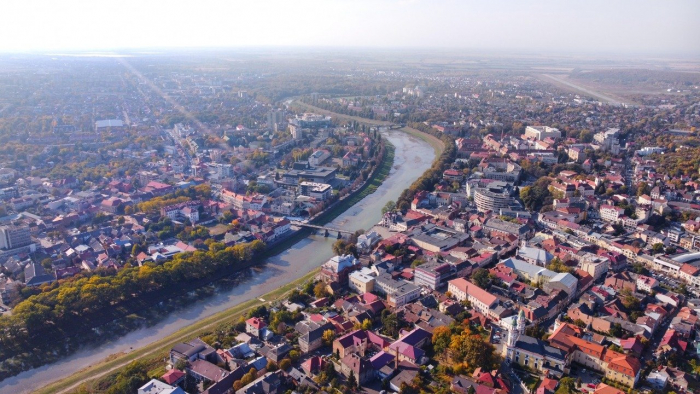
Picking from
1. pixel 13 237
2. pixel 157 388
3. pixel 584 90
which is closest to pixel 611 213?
pixel 157 388

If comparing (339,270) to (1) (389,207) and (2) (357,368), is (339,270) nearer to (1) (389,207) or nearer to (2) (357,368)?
(2) (357,368)

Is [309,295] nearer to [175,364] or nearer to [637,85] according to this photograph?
[175,364]

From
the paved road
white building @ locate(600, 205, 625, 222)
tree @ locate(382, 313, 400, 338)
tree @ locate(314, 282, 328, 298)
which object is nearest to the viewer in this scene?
tree @ locate(382, 313, 400, 338)

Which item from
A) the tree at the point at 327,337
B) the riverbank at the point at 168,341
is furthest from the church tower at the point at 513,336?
the riverbank at the point at 168,341

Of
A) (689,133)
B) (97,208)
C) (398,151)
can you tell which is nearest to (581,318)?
(97,208)

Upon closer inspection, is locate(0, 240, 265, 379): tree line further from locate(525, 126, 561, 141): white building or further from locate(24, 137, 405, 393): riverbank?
locate(525, 126, 561, 141): white building

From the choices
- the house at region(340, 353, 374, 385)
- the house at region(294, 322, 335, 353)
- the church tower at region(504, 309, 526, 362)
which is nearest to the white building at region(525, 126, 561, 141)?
the church tower at region(504, 309, 526, 362)
